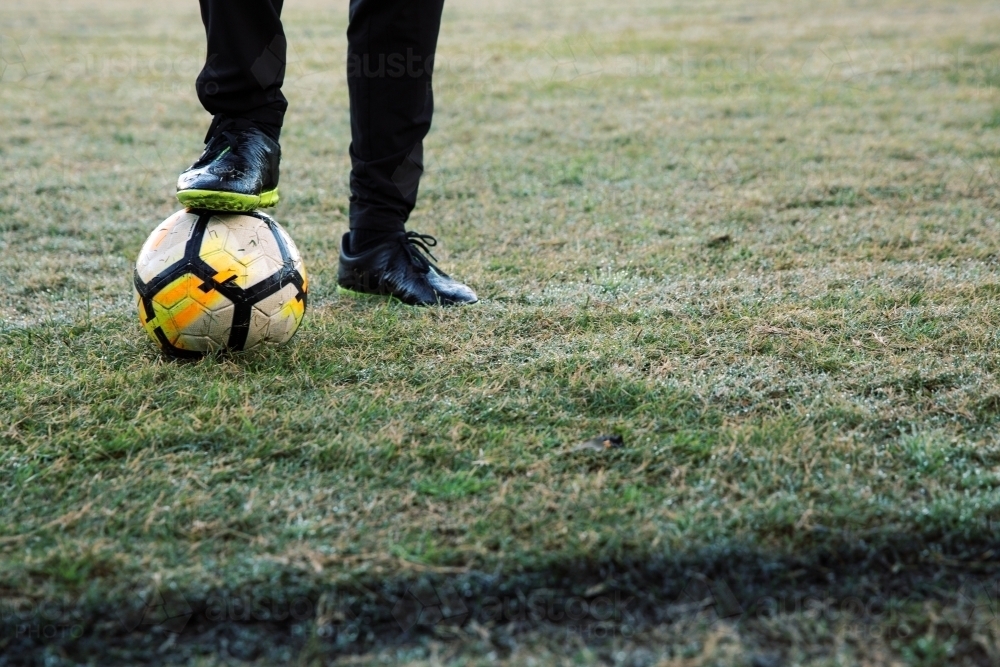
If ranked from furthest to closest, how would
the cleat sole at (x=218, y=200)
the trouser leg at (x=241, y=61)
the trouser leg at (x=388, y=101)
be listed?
the trouser leg at (x=388, y=101)
the trouser leg at (x=241, y=61)
the cleat sole at (x=218, y=200)

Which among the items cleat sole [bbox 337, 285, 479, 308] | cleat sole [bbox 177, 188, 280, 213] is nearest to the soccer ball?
cleat sole [bbox 177, 188, 280, 213]

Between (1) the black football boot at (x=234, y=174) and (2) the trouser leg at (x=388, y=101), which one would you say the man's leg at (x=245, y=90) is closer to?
(1) the black football boot at (x=234, y=174)

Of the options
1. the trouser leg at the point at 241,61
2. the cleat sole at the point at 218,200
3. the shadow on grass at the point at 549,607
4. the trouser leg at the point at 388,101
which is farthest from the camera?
the trouser leg at the point at 388,101

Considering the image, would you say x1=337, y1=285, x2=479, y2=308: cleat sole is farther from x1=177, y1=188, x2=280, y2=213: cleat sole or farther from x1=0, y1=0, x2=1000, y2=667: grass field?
x1=177, y1=188, x2=280, y2=213: cleat sole

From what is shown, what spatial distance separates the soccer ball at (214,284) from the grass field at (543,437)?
69mm

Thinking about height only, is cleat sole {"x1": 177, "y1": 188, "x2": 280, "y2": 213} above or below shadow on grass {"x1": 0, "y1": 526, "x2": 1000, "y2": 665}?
above

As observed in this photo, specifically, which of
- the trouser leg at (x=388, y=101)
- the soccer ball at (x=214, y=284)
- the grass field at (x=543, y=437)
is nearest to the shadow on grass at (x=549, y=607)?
the grass field at (x=543, y=437)

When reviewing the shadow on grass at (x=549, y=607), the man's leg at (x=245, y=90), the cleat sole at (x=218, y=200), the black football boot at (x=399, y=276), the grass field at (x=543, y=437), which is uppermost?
the man's leg at (x=245, y=90)

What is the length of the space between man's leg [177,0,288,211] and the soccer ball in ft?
0.26

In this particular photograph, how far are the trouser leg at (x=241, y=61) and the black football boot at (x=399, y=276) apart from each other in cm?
48

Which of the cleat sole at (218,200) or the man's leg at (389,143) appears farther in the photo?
the man's leg at (389,143)

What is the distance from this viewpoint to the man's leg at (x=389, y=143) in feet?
8.28

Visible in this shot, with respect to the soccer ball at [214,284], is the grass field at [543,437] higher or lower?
lower

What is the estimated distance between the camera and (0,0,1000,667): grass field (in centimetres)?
138
